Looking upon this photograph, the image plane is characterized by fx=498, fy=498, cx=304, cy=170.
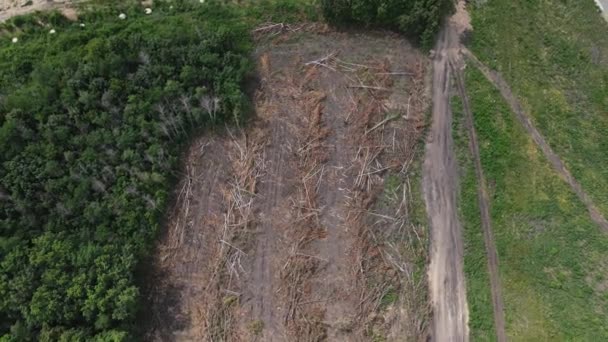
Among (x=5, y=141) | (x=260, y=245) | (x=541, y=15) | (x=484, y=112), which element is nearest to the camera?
(x=5, y=141)

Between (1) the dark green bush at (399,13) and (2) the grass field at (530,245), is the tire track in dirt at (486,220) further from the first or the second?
(1) the dark green bush at (399,13)

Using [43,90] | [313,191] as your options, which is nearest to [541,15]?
[313,191]

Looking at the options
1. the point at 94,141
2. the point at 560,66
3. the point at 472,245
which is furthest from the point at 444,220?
the point at 94,141

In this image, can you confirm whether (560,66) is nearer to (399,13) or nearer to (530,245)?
(399,13)

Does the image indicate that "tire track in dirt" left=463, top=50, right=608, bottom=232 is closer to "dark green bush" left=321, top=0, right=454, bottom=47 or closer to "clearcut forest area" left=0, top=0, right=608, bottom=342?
"clearcut forest area" left=0, top=0, right=608, bottom=342

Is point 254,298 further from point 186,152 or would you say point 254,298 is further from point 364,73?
point 364,73

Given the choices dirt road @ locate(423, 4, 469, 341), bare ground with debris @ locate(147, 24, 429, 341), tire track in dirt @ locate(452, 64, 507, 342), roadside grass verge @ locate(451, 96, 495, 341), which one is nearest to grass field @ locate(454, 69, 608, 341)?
roadside grass verge @ locate(451, 96, 495, 341)
